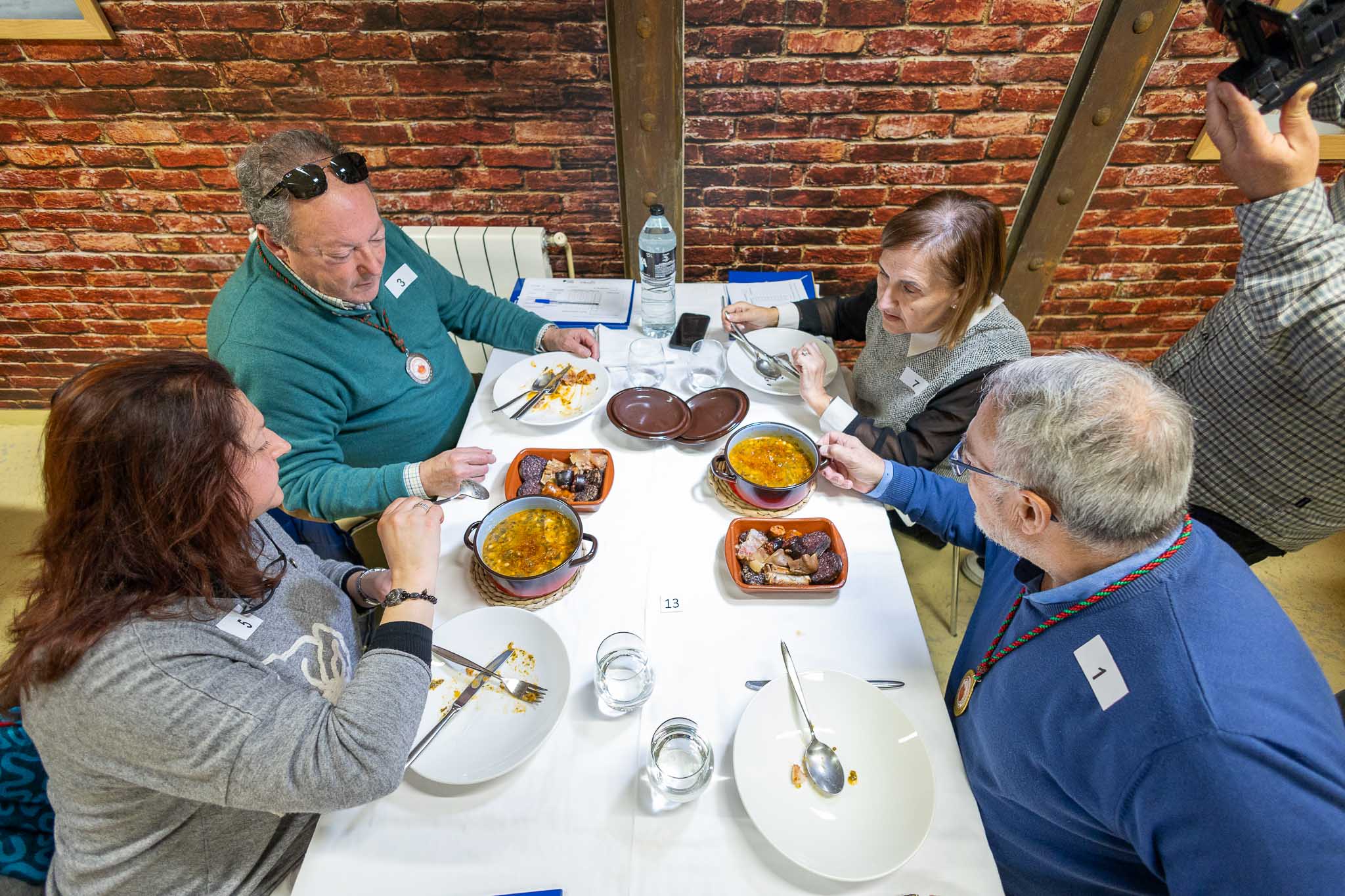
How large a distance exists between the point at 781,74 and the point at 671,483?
5.53 feet

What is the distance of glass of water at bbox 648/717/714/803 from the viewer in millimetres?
1004

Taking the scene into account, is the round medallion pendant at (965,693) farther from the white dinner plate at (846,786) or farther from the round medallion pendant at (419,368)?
the round medallion pendant at (419,368)

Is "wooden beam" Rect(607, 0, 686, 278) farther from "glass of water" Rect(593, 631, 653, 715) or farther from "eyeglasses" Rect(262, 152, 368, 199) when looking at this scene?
"glass of water" Rect(593, 631, 653, 715)

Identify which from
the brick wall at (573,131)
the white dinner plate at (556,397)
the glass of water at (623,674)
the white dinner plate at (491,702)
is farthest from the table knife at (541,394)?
the brick wall at (573,131)

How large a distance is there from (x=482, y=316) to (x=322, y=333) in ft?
1.91

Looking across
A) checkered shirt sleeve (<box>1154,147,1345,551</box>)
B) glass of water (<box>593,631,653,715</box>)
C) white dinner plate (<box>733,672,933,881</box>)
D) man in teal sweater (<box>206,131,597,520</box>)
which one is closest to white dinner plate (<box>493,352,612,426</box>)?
man in teal sweater (<box>206,131,597,520</box>)

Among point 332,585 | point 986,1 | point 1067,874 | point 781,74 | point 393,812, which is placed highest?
point 986,1

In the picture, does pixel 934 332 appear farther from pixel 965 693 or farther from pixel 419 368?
pixel 419 368

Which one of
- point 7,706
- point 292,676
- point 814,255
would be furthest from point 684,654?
point 814,255

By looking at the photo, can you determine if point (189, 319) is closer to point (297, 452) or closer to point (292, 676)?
point (297, 452)

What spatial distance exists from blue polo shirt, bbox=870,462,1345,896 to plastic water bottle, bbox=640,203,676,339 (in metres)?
1.36

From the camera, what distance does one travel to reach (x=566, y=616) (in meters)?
1.27

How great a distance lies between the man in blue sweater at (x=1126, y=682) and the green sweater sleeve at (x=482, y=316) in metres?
1.44

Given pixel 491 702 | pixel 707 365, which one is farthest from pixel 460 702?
pixel 707 365
